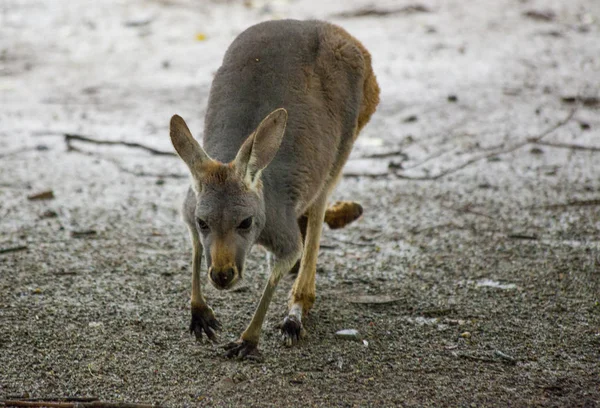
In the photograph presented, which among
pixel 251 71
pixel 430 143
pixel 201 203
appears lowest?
pixel 430 143

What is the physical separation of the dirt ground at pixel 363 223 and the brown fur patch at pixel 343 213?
0.70ft

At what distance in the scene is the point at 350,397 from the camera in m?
2.94

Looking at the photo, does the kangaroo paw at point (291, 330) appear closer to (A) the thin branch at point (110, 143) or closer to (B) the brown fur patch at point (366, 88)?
(B) the brown fur patch at point (366, 88)

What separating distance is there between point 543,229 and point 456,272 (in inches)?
30.4

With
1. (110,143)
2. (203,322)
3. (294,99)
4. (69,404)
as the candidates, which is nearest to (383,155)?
(110,143)

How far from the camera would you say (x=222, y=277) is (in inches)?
113

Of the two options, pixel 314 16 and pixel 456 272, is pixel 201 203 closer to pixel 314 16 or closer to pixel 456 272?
pixel 456 272

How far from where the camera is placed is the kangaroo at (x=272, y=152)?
3.01 m

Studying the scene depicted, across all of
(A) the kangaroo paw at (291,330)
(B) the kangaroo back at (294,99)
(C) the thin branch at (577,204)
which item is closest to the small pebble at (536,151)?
(C) the thin branch at (577,204)

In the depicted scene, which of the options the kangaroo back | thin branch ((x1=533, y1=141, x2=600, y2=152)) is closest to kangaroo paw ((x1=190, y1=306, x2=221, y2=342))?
the kangaroo back

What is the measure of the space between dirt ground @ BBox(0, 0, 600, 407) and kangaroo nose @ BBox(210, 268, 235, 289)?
381 millimetres

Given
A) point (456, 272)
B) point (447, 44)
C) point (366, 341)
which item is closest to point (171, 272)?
point (366, 341)

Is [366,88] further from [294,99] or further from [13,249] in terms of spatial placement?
[13,249]

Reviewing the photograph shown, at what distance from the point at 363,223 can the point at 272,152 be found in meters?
1.79
